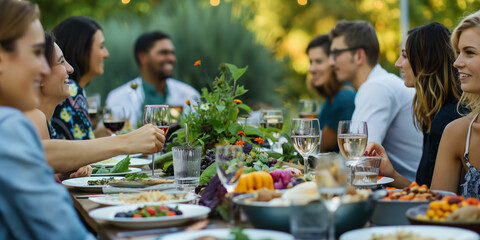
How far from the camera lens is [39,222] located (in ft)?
4.58

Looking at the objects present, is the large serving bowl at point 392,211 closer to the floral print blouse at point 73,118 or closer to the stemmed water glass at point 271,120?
the stemmed water glass at point 271,120

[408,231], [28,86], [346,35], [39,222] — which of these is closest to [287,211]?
[408,231]

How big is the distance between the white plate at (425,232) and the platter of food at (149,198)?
0.74m

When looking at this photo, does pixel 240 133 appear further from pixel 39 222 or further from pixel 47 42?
pixel 39 222

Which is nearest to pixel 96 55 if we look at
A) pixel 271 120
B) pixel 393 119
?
pixel 271 120

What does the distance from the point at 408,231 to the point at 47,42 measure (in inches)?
87.8

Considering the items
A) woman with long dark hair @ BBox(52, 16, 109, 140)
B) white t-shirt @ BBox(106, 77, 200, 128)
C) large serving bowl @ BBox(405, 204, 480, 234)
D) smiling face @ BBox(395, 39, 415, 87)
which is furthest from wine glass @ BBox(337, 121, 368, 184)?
white t-shirt @ BBox(106, 77, 200, 128)

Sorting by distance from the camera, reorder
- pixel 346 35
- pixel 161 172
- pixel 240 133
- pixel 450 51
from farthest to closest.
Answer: pixel 346 35
pixel 450 51
pixel 161 172
pixel 240 133

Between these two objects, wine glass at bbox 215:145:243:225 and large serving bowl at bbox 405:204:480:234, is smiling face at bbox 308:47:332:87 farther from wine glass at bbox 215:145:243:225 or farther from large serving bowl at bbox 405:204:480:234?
large serving bowl at bbox 405:204:480:234

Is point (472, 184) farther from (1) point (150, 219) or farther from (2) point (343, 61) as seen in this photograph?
(2) point (343, 61)

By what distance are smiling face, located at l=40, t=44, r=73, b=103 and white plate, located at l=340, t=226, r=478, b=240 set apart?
83.9 inches

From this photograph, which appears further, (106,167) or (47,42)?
(106,167)

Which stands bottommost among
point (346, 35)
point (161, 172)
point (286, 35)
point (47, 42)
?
point (161, 172)

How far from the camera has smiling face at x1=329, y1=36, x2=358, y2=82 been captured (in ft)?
16.6
